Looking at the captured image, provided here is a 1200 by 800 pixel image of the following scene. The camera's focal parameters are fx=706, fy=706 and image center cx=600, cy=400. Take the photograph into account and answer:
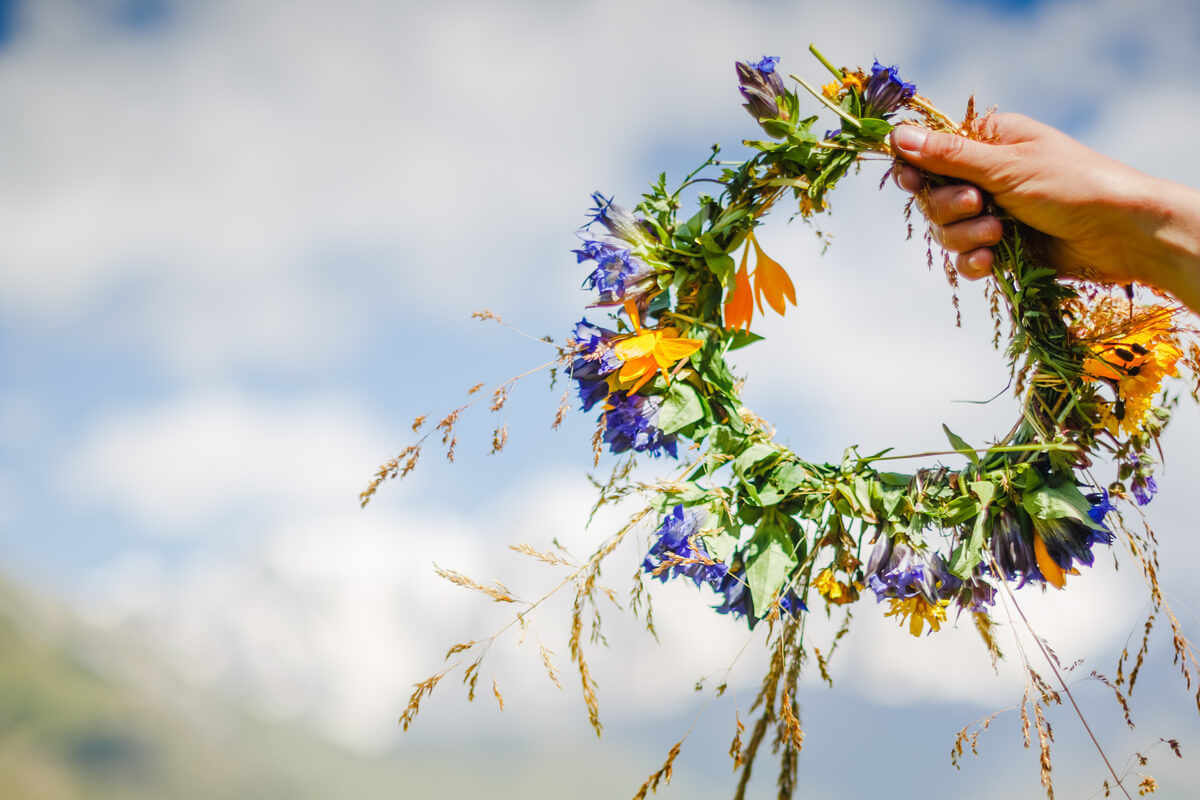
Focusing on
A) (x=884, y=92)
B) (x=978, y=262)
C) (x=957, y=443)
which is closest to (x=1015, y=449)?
(x=957, y=443)

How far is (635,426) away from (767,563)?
265mm

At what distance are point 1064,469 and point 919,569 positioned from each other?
0.23 metres

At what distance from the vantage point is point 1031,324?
3.12 feet

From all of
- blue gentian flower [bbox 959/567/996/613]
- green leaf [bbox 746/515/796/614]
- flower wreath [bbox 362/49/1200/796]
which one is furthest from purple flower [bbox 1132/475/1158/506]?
green leaf [bbox 746/515/796/614]

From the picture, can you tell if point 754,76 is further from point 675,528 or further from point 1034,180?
point 675,528

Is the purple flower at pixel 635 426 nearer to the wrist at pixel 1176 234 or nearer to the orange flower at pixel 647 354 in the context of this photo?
the orange flower at pixel 647 354

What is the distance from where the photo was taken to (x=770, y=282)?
1062mm

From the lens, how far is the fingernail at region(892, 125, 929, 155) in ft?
3.17

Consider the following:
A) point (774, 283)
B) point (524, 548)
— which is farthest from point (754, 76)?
point (524, 548)

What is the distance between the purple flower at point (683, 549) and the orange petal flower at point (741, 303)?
29 centimetres

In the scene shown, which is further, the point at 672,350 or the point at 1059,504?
the point at 672,350

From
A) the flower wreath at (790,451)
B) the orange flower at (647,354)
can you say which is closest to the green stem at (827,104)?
the flower wreath at (790,451)

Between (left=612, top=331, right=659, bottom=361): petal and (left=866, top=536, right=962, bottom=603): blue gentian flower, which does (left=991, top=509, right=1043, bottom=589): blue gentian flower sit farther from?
(left=612, top=331, right=659, bottom=361): petal

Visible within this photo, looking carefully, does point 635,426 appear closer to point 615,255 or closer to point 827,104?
point 615,255
